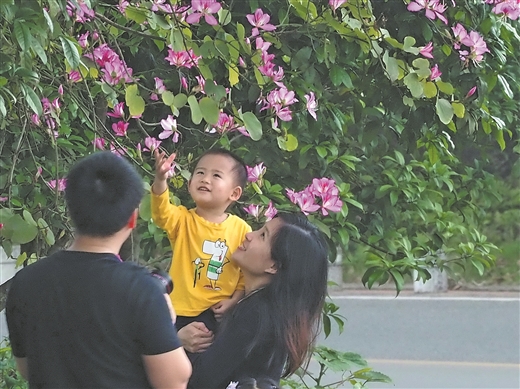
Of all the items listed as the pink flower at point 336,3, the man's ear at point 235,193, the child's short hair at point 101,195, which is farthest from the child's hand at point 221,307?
the pink flower at point 336,3

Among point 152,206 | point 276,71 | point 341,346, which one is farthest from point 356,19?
point 341,346

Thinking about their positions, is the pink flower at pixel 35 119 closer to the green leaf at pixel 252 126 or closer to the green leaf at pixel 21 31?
the green leaf at pixel 252 126

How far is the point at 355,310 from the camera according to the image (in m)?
10.8

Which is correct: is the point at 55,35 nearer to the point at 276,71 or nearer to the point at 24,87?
the point at 24,87

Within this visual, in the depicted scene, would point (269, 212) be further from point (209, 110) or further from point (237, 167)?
point (209, 110)

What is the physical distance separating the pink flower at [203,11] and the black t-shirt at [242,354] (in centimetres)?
82

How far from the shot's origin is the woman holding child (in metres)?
2.16

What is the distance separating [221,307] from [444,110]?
87 centimetres

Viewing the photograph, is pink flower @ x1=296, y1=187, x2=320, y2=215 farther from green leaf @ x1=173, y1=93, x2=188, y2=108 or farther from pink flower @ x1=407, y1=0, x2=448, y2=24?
pink flower @ x1=407, y1=0, x2=448, y2=24

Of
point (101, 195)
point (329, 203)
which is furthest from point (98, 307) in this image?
point (329, 203)

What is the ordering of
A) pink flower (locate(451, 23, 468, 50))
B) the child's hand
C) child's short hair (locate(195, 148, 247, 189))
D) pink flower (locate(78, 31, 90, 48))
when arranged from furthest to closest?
pink flower (locate(451, 23, 468, 50)), pink flower (locate(78, 31, 90, 48)), child's short hair (locate(195, 148, 247, 189)), the child's hand

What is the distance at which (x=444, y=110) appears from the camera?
2678 mm

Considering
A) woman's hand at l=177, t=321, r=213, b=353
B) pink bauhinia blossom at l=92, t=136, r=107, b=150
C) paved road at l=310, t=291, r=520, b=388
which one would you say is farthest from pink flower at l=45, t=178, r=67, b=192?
paved road at l=310, t=291, r=520, b=388

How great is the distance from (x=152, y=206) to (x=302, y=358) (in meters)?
0.55
